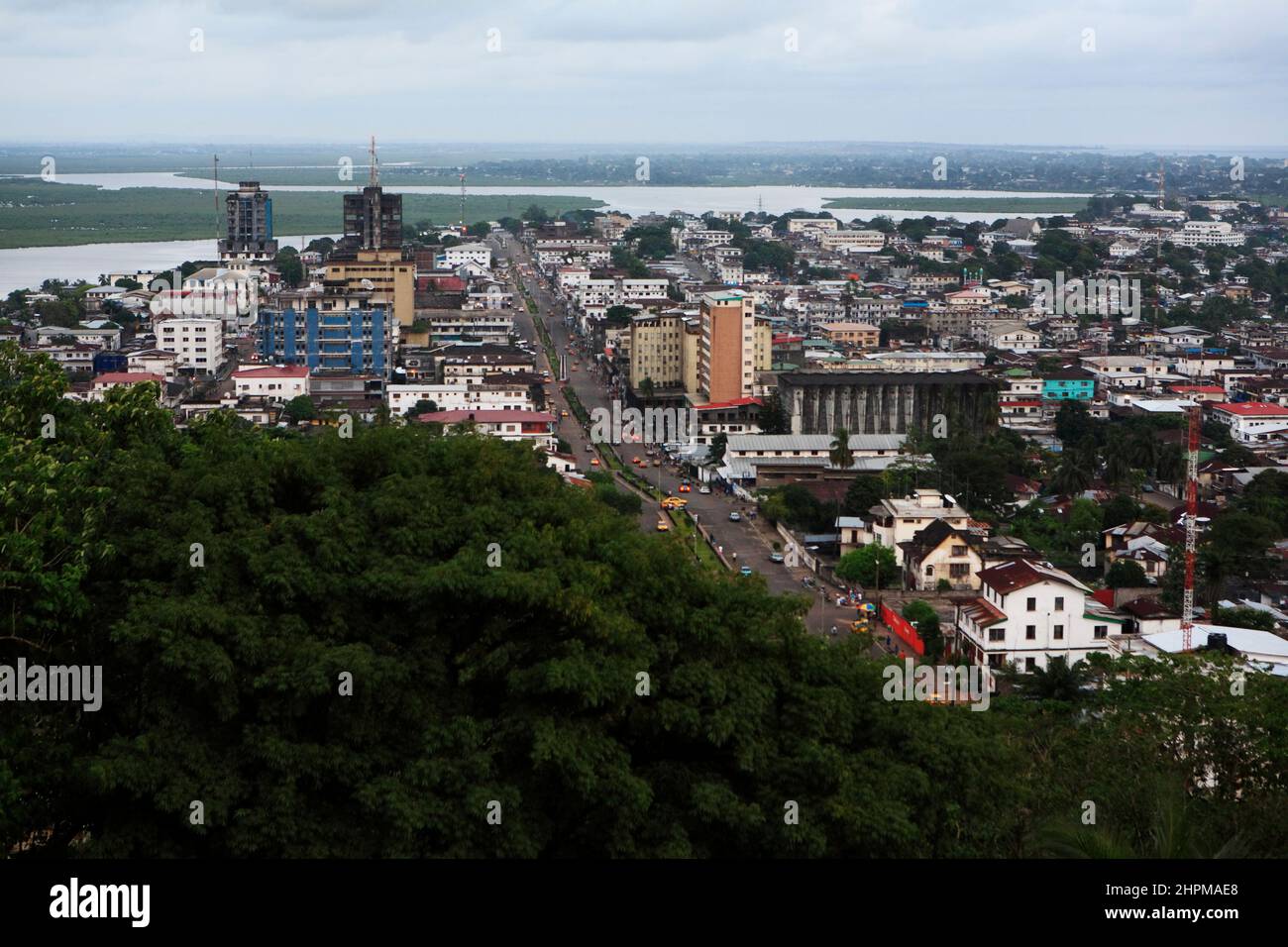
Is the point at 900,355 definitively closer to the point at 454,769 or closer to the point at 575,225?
the point at 454,769

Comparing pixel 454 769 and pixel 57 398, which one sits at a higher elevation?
pixel 57 398

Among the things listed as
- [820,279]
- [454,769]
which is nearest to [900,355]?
[820,279]

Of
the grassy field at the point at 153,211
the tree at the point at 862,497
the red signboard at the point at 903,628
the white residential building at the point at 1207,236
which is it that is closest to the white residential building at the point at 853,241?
the white residential building at the point at 1207,236

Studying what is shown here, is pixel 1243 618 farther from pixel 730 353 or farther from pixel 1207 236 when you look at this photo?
pixel 1207 236

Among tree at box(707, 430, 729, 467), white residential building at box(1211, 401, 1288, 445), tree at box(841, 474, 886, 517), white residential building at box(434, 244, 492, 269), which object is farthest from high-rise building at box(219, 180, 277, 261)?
tree at box(841, 474, 886, 517)

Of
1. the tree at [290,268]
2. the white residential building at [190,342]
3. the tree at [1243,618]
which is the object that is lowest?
the tree at [1243,618]

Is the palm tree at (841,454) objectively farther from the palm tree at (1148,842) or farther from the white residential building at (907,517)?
the palm tree at (1148,842)

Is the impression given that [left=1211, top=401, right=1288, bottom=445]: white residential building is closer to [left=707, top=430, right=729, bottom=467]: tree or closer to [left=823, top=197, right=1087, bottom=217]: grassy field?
[left=707, top=430, right=729, bottom=467]: tree
